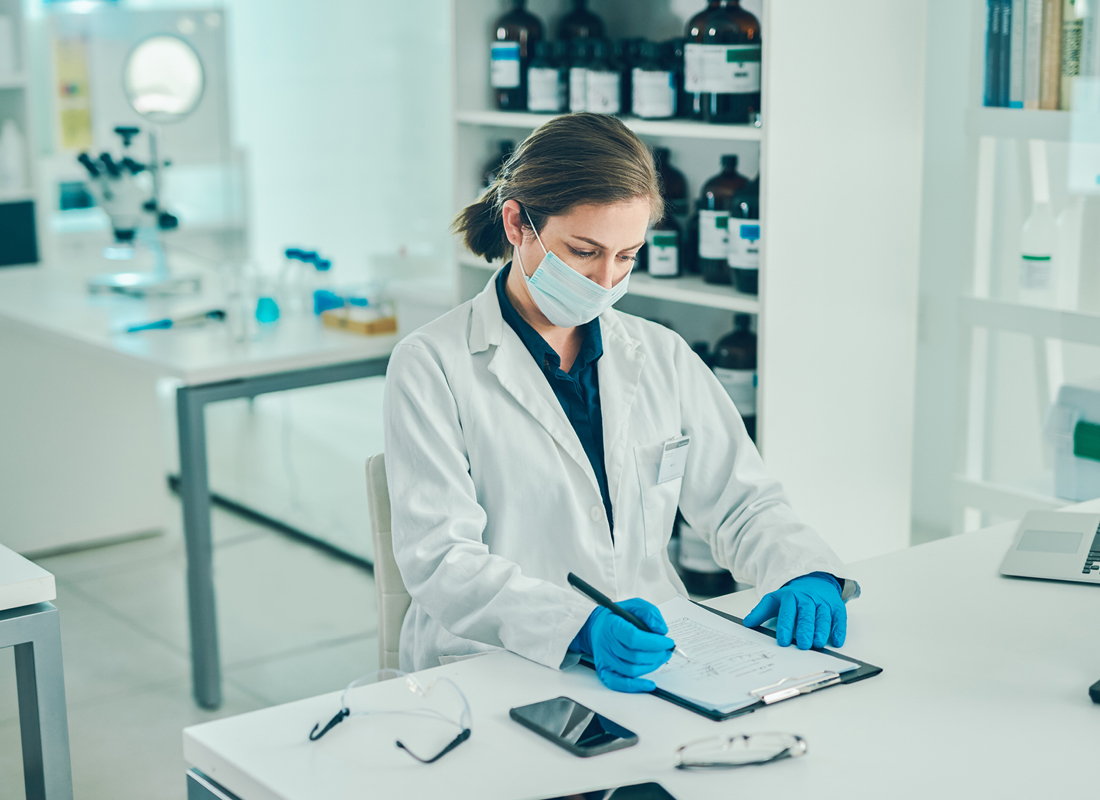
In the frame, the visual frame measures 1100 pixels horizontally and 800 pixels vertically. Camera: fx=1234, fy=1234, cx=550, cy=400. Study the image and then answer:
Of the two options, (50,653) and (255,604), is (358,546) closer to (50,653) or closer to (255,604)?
(255,604)

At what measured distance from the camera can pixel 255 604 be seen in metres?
3.26

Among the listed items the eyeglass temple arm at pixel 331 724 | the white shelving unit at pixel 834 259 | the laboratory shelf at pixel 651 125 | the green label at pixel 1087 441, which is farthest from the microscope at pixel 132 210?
the eyeglass temple arm at pixel 331 724

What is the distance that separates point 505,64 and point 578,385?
1332 millimetres

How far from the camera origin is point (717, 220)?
243 cm

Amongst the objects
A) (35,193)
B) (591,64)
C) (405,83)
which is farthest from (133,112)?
(591,64)

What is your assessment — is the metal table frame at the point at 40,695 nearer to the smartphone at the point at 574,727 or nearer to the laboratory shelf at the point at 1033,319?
the smartphone at the point at 574,727

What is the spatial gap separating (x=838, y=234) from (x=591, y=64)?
25.6 inches

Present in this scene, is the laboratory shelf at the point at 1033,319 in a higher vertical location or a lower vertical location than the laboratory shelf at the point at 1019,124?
lower

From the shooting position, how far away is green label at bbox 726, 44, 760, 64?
2260mm

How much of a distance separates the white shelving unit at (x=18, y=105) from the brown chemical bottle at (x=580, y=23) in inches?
74.2

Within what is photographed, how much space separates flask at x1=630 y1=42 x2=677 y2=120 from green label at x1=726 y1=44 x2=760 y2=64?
0.19m

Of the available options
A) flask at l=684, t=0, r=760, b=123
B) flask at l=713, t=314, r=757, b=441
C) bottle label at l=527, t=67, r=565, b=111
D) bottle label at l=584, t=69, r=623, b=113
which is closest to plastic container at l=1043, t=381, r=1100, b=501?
flask at l=713, t=314, r=757, b=441

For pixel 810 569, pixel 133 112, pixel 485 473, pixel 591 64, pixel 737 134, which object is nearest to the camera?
pixel 810 569

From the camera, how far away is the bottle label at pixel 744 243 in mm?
2312
